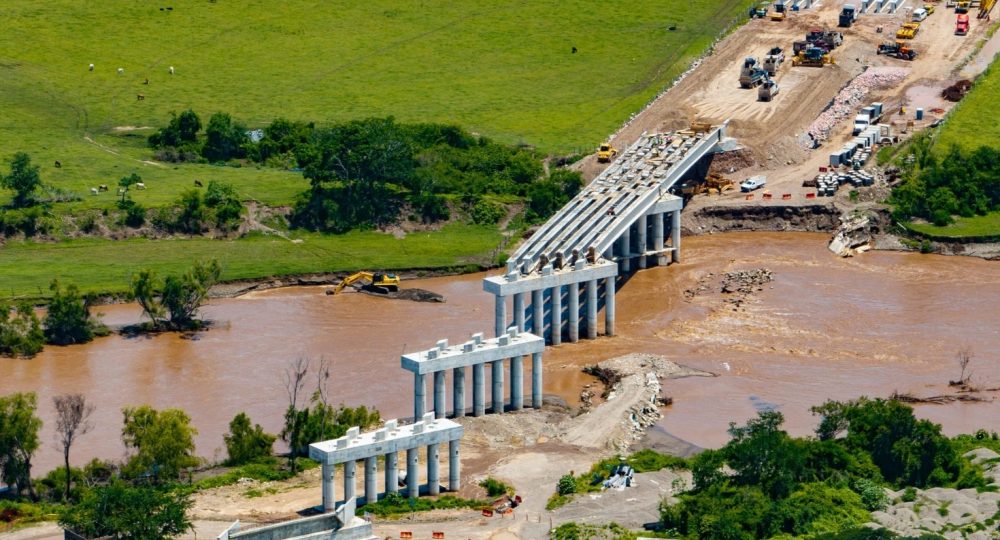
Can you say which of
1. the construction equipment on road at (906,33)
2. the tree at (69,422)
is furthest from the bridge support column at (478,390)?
the construction equipment on road at (906,33)

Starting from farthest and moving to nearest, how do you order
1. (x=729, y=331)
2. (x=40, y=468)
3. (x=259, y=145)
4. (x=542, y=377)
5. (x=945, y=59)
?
1. (x=945, y=59)
2. (x=259, y=145)
3. (x=729, y=331)
4. (x=542, y=377)
5. (x=40, y=468)

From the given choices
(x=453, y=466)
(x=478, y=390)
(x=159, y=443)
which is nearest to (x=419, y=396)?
(x=478, y=390)

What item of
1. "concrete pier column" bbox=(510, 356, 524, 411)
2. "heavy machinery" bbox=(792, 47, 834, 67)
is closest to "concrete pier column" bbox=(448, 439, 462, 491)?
"concrete pier column" bbox=(510, 356, 524, 411)

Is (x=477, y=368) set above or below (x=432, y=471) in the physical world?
above

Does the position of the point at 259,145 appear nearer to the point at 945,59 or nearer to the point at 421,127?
the point at 421,127

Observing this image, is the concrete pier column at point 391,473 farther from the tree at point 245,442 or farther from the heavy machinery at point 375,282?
the heavy machinery at point 375,282

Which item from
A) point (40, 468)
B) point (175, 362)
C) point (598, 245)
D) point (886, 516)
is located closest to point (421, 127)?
point (598, 245)

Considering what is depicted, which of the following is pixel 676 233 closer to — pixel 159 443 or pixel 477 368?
pixel 477 368
